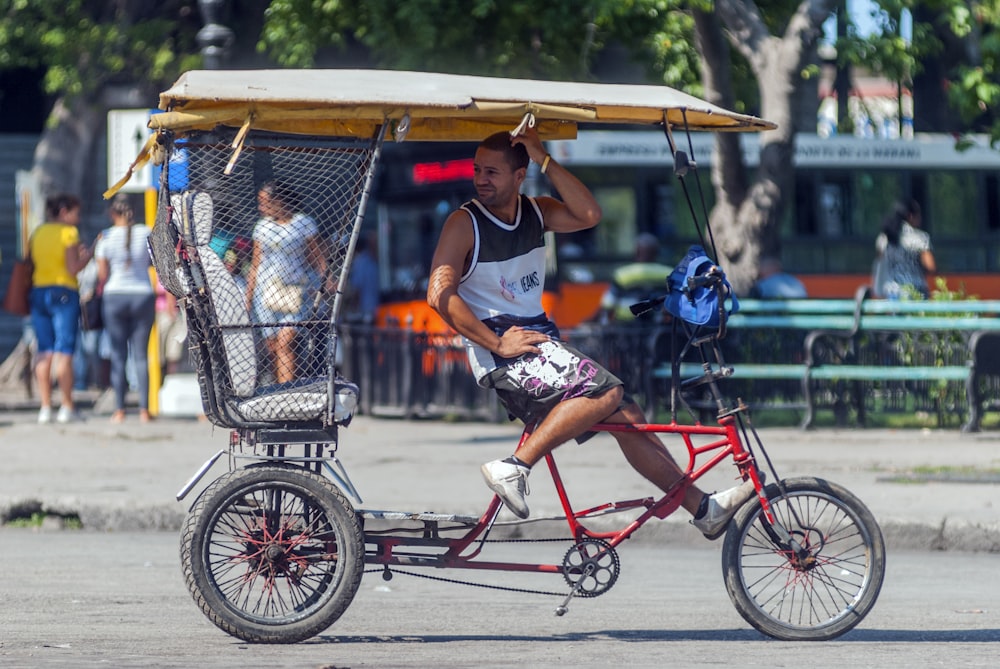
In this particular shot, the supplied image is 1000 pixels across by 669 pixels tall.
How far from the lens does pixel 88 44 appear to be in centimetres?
2192

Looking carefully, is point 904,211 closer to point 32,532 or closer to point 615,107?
point 32,532

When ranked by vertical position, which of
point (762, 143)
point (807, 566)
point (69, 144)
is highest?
point (69, 144)

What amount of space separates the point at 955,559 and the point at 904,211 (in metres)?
8.22

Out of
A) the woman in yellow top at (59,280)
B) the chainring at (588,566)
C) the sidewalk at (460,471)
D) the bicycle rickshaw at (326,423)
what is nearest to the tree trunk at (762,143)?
the sidewalk at (460,471)

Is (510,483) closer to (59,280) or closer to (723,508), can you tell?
(723,508)

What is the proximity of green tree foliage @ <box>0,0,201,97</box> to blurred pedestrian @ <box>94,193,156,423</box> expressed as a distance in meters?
7.93

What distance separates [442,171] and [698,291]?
13.7 meters

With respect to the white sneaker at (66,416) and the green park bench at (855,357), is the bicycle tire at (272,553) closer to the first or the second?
the green park bench at (855,357)

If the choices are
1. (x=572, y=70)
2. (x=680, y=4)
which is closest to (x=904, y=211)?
(x=680, y=4)

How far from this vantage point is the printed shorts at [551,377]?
5.93m

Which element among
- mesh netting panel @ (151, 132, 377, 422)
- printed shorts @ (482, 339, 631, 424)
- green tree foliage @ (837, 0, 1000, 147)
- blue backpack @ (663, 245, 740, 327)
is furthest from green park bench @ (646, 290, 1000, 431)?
mesh netting panel @ (151, 132, 377, 422)

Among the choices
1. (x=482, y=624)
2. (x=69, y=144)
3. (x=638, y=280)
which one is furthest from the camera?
(x=69, y=144)

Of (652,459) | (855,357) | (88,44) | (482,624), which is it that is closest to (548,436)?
(652,459)

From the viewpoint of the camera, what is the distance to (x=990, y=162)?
23672 mm
